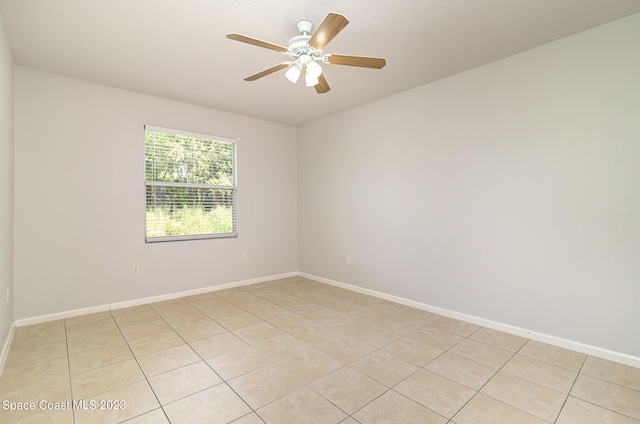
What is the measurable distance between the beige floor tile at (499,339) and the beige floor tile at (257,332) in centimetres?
186

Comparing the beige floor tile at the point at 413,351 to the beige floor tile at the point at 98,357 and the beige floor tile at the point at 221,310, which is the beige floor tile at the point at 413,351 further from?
the beige floor tile at the point at 98,357

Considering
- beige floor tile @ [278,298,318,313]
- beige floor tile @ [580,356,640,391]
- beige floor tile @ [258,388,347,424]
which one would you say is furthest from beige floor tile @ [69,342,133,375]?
beige floor tile @ [580,356,640,391]

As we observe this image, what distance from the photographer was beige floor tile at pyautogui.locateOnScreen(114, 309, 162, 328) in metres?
3.10

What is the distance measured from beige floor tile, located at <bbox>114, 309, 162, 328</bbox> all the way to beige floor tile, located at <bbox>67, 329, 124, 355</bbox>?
0.70 feet

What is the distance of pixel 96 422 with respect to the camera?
5.40 ft

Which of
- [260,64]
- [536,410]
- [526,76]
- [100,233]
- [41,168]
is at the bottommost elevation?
[536,410]

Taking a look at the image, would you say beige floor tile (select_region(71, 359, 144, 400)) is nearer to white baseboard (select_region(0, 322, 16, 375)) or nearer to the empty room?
the empty room

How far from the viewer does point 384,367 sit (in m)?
2.24

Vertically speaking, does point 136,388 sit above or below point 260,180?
below

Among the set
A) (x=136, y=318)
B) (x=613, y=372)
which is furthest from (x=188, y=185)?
(x=613, y=372)

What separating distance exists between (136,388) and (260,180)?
333 centimetres

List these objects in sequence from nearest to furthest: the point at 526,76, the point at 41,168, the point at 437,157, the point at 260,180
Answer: the point at 526,76, the point at 41,168, the point at 437,157, the point at 260,180

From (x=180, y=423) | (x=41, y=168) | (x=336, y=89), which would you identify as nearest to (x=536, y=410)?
(x=180, y=423)

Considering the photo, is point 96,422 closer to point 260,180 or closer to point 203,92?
point 203,92
